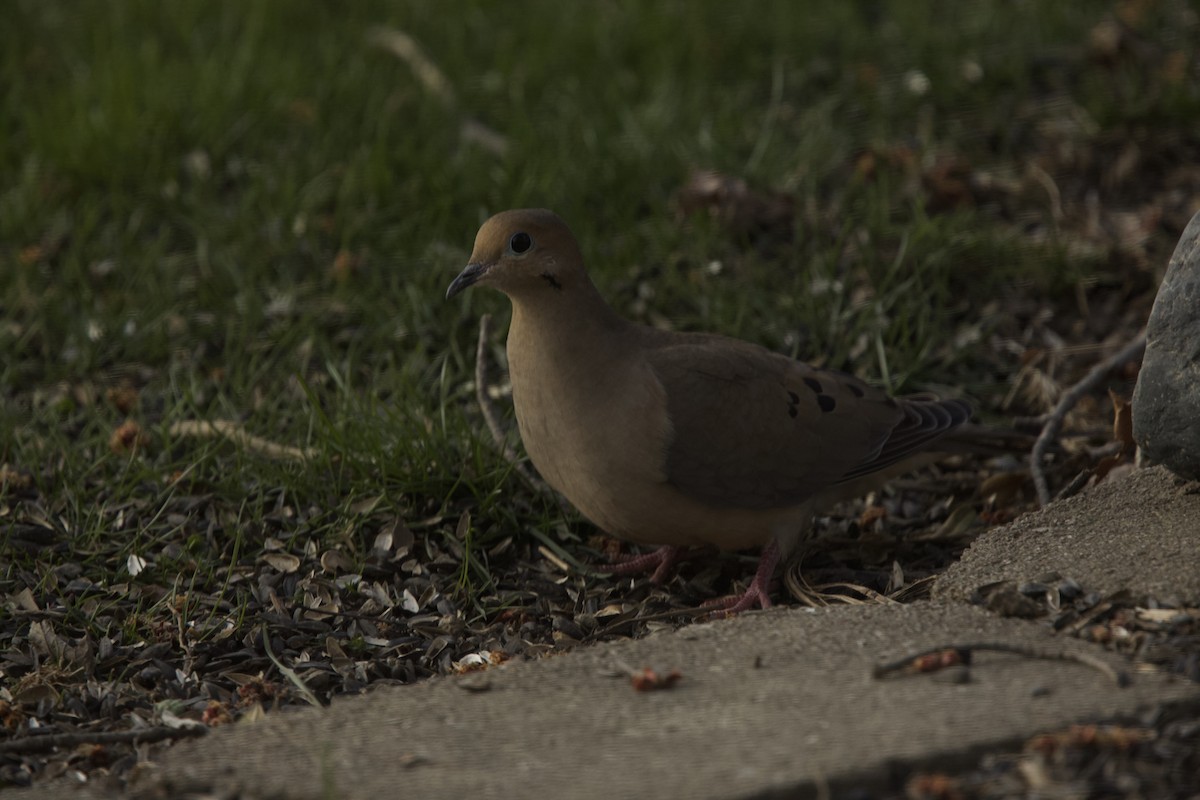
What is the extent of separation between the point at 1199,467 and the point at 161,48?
5.33 meters

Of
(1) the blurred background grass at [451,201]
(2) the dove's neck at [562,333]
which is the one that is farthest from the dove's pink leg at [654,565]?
(2) the dove's neck at [562,333]

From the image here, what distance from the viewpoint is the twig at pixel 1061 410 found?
415 centimetres

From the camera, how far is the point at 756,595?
12.6 ft

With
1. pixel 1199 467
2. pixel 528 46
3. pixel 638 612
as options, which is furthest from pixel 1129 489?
pixel 528 46

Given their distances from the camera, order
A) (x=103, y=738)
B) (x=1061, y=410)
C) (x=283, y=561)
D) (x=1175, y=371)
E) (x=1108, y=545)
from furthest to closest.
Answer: (x=1061, y=410) < (x=283, y=561) < (x=1108, y=545) < (x=1175, y=371) < (x=103, y=738)

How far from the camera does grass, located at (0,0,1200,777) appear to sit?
13.8ft

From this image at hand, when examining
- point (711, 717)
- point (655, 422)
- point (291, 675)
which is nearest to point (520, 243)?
point (655, 422)

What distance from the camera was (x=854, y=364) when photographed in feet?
16.2

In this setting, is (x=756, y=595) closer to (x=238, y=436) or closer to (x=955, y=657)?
(x=955, y=657)

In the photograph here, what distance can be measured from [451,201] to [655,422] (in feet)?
6.86

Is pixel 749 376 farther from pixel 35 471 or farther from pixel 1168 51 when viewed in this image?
pixel 1168 51

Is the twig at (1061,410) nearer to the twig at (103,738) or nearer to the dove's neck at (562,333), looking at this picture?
the dove's neck at (562,333)

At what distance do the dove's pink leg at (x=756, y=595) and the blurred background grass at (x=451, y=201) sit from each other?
25.7 inches

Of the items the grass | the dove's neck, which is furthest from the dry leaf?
the dove's neck
